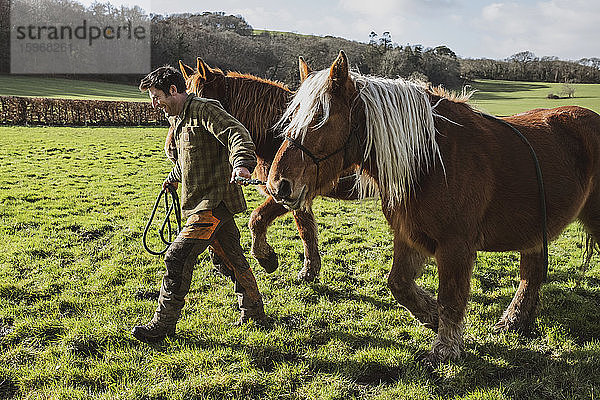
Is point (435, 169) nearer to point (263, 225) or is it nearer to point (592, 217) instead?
point (592, 217)

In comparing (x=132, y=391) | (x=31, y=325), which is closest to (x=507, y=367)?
(x=132, y=391)

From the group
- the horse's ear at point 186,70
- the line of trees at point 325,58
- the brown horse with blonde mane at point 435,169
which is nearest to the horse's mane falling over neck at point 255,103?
the horse's ear at point 186,70

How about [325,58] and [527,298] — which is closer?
[527,298]

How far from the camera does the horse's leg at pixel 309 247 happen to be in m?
5.51

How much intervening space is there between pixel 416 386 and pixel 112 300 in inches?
132

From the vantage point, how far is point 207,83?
185 inches

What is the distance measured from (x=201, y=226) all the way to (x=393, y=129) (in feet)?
5.87

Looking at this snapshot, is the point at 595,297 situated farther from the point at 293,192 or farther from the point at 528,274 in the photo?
the point at 293,192

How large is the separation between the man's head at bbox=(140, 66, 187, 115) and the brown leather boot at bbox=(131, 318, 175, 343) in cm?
189

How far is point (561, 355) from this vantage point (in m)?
3.77

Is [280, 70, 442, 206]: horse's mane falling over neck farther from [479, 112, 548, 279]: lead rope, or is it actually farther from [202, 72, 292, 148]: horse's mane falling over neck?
[202, 72, 292, 148]: horse's mane falling over neck

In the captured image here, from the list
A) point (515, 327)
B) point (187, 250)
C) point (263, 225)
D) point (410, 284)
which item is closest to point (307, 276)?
point (263, 225)

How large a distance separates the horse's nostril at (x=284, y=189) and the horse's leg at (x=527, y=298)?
2.73 m

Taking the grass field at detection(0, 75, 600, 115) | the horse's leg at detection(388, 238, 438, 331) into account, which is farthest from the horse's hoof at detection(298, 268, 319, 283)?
the grass field at detection(0, 75, 600, 115)
